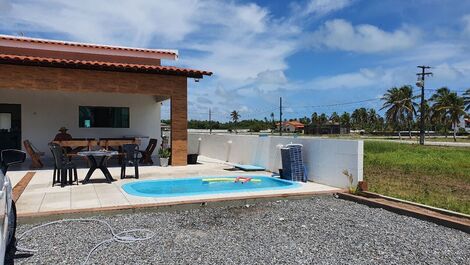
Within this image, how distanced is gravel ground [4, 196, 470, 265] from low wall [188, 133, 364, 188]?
1998 millimetres

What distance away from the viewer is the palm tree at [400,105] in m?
66.9

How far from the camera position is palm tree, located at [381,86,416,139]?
6688cm

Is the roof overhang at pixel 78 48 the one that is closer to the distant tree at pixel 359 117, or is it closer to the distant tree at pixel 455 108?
the distant tree at pixel 455 108

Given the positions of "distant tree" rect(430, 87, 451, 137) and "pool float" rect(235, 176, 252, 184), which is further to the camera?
"distant tree" rect(430, 87, 451, 137)

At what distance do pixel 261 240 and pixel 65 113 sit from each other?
43.8 feet

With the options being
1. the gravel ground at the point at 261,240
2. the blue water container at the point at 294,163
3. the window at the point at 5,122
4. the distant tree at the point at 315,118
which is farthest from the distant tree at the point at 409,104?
the gravel ground at the point at 261,240

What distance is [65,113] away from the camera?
16188mm

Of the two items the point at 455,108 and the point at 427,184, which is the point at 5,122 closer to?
the point at 427,184

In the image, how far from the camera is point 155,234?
553cm

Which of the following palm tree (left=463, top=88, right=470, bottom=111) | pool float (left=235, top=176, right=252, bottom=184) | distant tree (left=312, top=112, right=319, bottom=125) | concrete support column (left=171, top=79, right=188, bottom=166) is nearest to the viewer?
pool float (left=235, top=176, right=252, bottom=184)

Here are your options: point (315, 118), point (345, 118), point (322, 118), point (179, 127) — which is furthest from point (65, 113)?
point (315, 118)

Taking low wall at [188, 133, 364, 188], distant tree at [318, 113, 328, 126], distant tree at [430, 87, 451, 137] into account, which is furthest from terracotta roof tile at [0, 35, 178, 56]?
distant tree at [318, 113, 328, 126]

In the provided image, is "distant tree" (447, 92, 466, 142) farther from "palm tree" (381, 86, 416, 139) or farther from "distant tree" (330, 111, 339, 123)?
"distant tree" (330, 111, 339, 123)

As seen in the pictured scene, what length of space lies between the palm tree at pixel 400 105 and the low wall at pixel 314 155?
2300 inches
